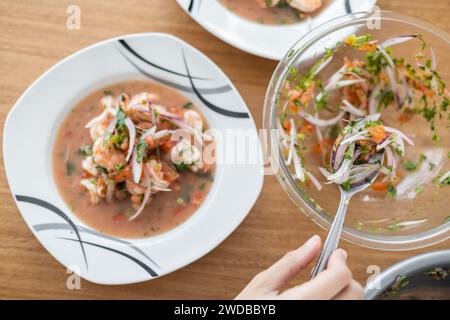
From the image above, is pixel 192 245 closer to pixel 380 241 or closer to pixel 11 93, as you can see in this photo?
pixel 380 241

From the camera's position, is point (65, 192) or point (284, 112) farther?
point (65, 192)

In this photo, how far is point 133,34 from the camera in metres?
2.15

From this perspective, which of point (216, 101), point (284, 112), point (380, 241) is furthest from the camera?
point (216, 101)

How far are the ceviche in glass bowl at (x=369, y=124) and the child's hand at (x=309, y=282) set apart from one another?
0.28 metres

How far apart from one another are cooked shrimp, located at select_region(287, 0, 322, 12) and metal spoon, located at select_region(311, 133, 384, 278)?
67 cm

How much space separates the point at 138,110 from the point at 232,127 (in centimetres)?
39

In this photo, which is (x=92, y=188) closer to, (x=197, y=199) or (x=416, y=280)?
(x=197, y=199)

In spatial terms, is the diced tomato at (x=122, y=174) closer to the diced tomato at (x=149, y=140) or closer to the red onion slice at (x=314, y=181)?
the diced tomato at (x=149, y=140)

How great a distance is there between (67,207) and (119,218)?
22 centimetres

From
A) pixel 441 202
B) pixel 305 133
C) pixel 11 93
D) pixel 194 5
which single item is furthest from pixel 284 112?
pixel 11 93

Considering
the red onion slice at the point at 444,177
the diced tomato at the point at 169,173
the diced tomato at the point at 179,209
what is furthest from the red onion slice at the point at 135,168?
the red onion slice at the point at 444,177

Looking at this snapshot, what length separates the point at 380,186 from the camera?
6.85 feet

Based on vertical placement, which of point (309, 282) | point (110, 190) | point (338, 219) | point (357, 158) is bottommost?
point (309, 282)

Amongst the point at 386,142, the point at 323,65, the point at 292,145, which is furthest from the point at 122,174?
the point at 386,142
